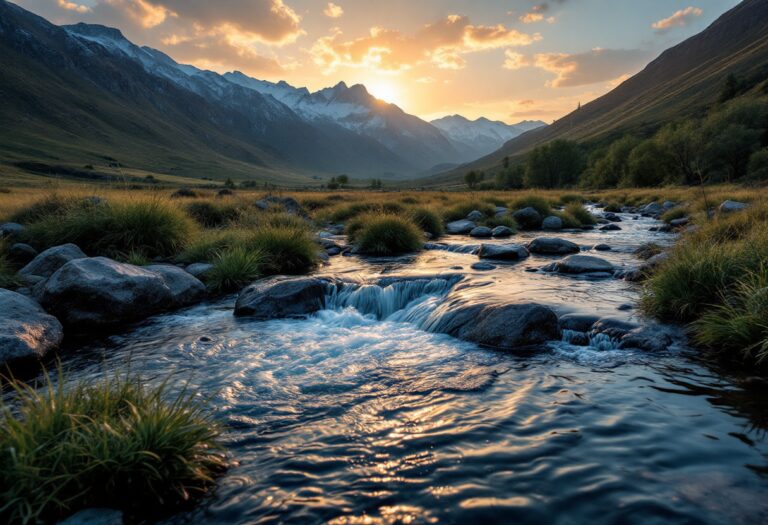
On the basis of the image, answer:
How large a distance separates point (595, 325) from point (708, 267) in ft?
7.28

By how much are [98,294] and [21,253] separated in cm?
629

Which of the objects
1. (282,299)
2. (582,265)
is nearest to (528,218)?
(582,265)

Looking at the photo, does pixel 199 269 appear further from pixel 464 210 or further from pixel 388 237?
pixel 464 210

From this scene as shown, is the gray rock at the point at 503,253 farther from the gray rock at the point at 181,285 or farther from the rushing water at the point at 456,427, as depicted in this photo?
the gray rock at the point at 181,285

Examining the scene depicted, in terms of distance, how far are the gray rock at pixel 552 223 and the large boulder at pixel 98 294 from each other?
21566 mm

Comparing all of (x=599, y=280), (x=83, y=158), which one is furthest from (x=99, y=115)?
(x=599, y=280)

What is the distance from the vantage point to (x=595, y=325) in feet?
26.4

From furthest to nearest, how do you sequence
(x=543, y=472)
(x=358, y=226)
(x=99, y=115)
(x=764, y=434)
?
(x=99, y=115) → (x=358, y=226) → (x=764, y=434) → (x=543, y=472)

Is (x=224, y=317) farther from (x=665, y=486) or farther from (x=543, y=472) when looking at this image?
(x=665, y=486)

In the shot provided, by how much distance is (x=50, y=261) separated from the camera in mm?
11227

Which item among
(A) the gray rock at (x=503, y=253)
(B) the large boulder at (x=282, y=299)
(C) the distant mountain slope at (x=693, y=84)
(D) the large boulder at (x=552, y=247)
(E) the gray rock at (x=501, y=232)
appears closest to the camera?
(B) the large boulder at (x=282, y=299)

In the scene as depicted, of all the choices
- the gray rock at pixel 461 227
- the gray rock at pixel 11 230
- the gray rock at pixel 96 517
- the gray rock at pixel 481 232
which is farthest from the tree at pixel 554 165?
the gray rock at pixel 96 517

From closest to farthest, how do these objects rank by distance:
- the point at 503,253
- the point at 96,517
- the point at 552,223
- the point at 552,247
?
the point at 96,517 < the point at 503,253 < the point at 552,247 < the point at 552,223

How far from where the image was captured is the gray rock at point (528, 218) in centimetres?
2594
